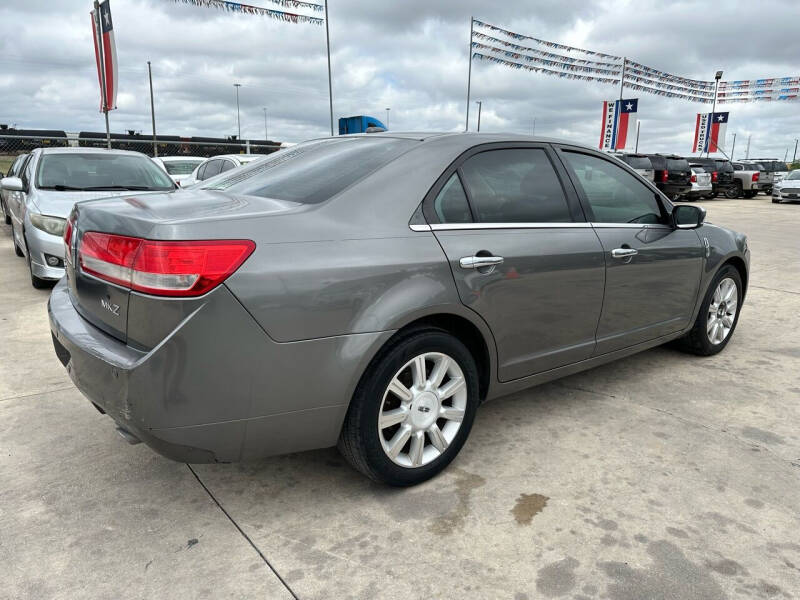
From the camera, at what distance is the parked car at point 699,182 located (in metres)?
22.7

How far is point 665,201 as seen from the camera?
3869 mm

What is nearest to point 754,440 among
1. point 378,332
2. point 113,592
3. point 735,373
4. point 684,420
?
point 684,420

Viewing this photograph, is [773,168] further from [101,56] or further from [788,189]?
[101,56]

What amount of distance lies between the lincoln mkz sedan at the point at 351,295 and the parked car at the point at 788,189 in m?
23.7

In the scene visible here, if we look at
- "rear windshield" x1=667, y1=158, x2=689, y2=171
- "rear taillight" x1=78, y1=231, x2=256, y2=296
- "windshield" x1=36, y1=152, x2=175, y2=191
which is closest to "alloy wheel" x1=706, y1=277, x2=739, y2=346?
"rear taillight" x1=78, y1=231, x2=256, y2=296

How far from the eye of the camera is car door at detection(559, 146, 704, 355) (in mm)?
3334

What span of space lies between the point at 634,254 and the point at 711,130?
44.1 metres

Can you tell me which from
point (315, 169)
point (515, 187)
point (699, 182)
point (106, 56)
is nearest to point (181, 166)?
point (106, 56)

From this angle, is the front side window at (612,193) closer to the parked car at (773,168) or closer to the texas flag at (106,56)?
the texas flag at (106,56)

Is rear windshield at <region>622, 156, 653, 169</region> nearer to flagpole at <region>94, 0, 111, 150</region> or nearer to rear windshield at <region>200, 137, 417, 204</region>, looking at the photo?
flagpole at <region>94, 0, 111, 150</region>

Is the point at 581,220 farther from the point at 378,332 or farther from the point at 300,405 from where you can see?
the point at 300,405

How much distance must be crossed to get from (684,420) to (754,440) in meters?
0.34

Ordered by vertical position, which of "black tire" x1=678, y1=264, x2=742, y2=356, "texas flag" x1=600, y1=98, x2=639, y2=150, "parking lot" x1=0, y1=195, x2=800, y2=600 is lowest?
"parking lot" x1=0, y1=195, x2=800, y2=600

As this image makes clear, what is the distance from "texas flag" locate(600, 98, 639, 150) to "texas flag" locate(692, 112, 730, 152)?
38.4 feet
